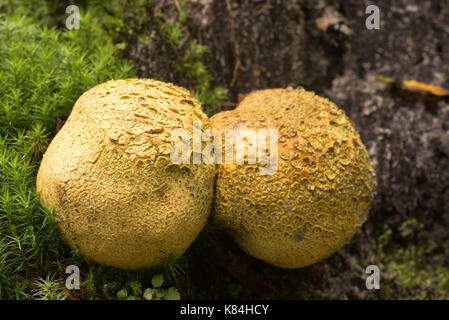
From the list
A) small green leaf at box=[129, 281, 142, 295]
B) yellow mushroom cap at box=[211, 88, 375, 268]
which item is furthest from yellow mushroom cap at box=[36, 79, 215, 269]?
yellow mushroom cap at box=[211, 88, 375, 268]

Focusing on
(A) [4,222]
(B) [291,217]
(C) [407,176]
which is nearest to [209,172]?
(B) [291,217]

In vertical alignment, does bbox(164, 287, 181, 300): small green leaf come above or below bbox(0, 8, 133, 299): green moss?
below

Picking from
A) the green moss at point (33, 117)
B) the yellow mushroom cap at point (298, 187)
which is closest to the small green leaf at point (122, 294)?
the green moss at point (33, 117)

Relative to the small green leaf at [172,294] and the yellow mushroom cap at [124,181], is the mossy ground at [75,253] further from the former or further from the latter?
the yellow mushroom cap at [124,181]

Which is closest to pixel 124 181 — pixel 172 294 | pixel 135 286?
pixel 135 286

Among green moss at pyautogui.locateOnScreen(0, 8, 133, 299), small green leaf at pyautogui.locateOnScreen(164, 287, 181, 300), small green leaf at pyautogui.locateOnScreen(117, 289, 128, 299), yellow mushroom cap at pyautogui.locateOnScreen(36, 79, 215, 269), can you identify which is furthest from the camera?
small green leaf at pyautogui.locateOnScreen(164, 287, 181, 300)

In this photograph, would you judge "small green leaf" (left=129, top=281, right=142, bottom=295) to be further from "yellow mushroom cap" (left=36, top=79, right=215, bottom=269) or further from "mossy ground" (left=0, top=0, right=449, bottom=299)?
"yellow mushroom cap" (left=36, top=79, right=215, bottom=269)
